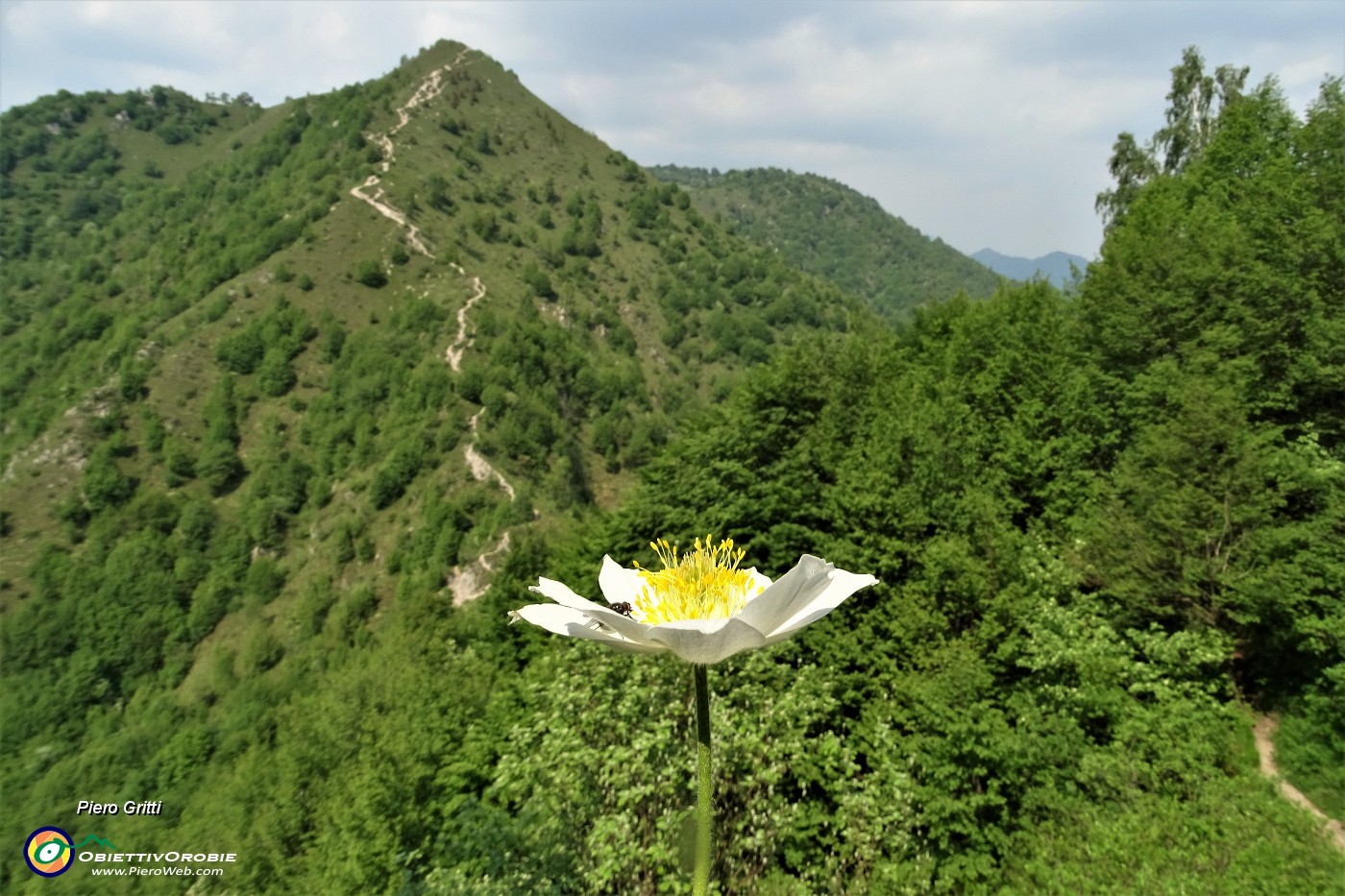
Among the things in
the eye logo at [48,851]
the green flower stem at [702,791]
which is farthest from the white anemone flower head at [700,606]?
the eye logo at [48,851]

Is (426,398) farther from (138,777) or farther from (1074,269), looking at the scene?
(1074,269)

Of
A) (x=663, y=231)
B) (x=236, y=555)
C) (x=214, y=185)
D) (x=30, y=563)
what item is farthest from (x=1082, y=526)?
(x=214, y=185)

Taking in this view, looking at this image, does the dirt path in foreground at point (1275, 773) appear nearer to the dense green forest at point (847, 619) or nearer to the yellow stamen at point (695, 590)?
the dense green forest at point (847, 619)

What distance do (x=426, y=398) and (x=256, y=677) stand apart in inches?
1063

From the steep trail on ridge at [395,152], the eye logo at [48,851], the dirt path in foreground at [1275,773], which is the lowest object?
the eye logo at [48,851]

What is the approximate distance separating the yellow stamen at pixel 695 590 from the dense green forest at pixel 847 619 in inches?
340

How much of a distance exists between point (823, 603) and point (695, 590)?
50 cm

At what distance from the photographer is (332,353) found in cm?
7288

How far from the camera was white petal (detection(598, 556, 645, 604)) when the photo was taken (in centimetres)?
207

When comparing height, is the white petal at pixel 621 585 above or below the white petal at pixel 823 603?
below

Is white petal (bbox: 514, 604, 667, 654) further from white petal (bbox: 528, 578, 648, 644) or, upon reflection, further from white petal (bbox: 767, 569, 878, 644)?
white petal (bbox: 767, 569, 878, 644)

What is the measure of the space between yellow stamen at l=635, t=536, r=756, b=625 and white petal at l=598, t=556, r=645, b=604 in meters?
0.06

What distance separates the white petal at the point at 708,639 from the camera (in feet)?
4.39

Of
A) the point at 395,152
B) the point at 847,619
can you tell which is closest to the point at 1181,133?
the point at 847,619
